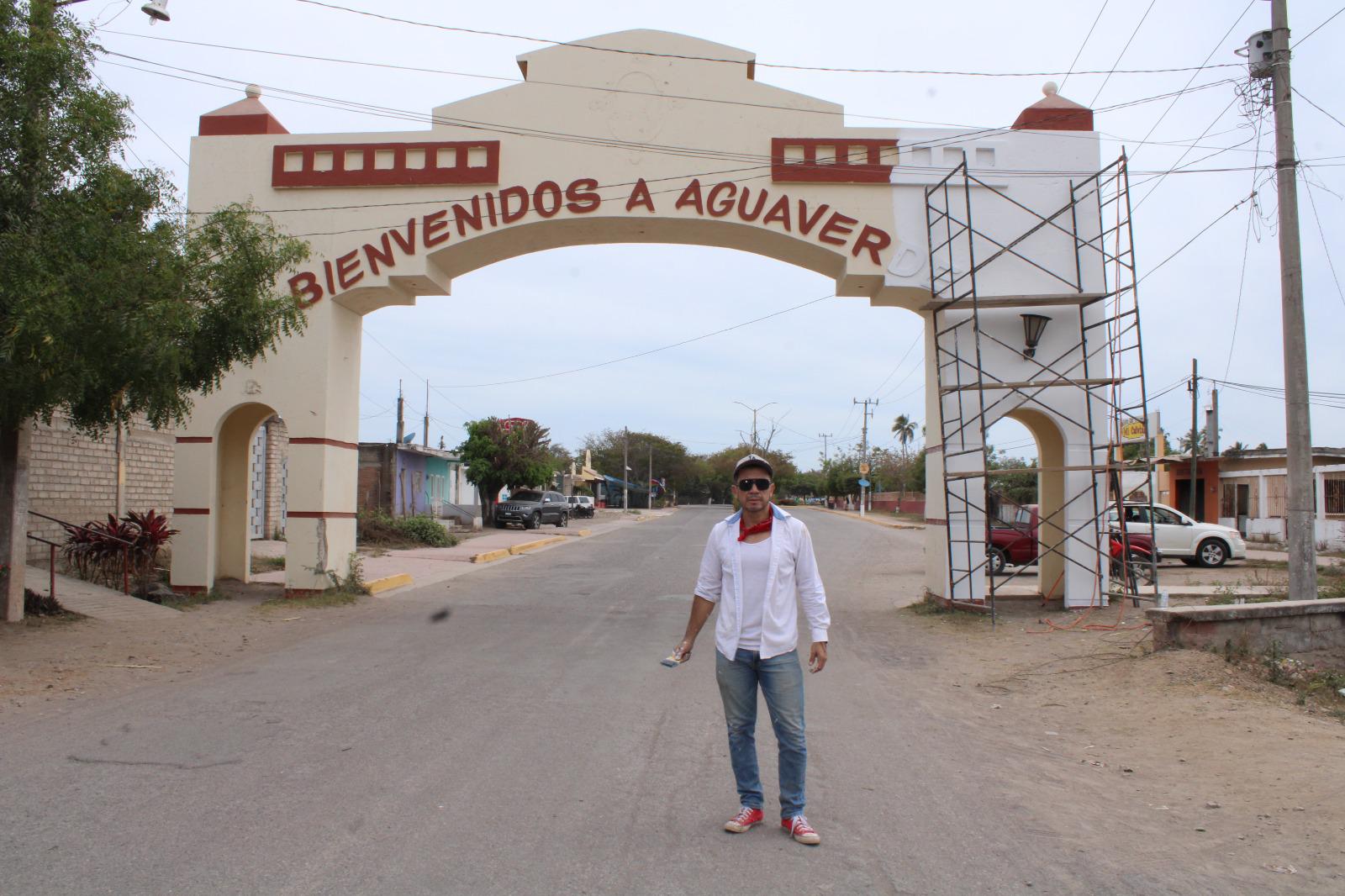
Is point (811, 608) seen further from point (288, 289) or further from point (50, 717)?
point (288, 289)

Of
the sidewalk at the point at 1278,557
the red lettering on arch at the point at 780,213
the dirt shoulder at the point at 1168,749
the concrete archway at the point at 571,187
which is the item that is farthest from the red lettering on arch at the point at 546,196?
the sidewalk at the point at 1278,557

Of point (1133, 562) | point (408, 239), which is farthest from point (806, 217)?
point (1133, 562)

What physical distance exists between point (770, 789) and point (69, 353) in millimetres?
7351

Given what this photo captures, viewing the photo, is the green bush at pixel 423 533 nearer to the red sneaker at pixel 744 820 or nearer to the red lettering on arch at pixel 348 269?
the red lettering on arch at pixel 348 269

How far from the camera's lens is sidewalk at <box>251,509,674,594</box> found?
17.6m

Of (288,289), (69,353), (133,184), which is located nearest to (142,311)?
(69,353)

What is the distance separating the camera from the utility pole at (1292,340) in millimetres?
11016

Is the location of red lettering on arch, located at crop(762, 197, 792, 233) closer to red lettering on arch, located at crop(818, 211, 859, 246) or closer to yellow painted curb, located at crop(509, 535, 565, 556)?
red lettering on arch, located at crop(818, 211, 859, 246)

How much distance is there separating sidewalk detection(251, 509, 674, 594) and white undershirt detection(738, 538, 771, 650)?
483 inches

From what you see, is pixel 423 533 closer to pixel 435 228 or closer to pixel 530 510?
pixel 530 510

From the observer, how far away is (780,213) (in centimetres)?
1459

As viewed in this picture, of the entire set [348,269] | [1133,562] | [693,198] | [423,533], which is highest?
[693,198]

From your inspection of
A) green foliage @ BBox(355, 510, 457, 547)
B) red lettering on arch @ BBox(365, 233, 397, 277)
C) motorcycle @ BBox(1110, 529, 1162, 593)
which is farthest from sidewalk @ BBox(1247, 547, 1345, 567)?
green foliage @ BBox(355, 510, 457, 547)

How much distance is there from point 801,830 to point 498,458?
121 ft
